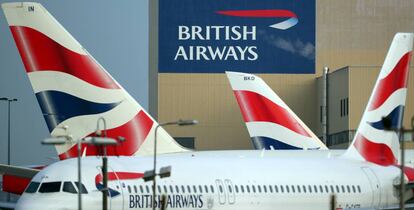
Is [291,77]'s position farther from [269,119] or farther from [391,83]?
[391,83]

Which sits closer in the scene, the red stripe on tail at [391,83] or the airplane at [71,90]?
the airplane at [71,90]

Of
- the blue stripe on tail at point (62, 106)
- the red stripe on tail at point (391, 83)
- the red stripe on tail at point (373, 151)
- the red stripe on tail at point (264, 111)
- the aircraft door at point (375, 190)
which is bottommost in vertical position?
the aircraft door at point (375, 190)

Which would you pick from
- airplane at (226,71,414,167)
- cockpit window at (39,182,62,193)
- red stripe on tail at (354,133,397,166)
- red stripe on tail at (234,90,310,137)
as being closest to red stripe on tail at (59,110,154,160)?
cockpit window at (39,182,62,193)

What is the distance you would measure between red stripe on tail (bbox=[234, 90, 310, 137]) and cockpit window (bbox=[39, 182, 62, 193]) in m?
28.1

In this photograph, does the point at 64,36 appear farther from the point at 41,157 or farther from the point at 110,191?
the point at 41,157

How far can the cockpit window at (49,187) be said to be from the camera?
53.8m

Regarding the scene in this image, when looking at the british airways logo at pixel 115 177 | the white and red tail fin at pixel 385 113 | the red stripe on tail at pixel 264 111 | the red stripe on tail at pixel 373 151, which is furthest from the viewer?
the red stripe on tail at pixel 264 111

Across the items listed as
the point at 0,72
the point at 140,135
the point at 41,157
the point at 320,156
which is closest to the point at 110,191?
the point at 140,135

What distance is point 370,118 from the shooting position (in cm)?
6669

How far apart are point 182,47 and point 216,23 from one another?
10.9 feet

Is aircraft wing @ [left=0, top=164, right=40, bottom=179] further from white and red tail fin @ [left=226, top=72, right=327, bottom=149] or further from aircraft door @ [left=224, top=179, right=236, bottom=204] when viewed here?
white and red tail fin @ [left=226, top=72, right=327, bottom=149]

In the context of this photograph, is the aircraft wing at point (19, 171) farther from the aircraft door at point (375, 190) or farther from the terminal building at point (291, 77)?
the terminal building at point (291, 77)

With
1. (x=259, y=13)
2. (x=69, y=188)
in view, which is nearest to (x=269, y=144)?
(x=69, y=188)

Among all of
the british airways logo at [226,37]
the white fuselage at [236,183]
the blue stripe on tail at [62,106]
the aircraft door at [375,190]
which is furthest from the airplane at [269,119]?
the british airways logo at [226,37]
